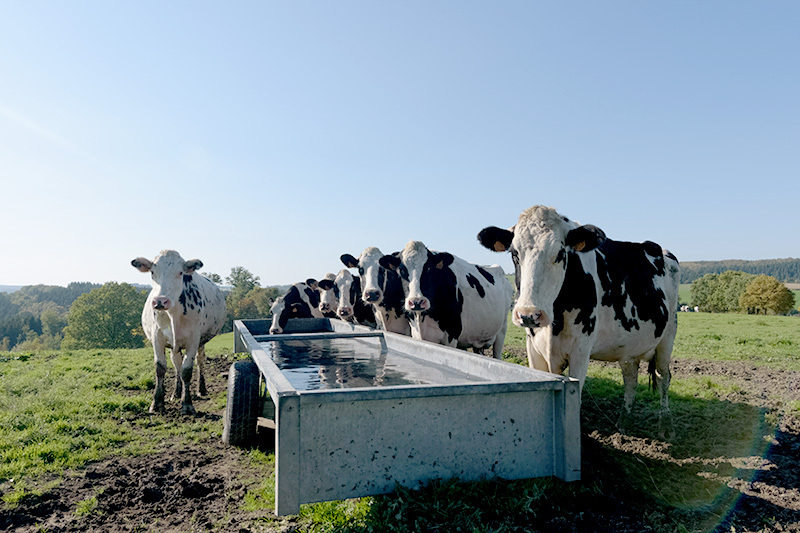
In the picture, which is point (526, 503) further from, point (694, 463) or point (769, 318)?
point (769, 318)

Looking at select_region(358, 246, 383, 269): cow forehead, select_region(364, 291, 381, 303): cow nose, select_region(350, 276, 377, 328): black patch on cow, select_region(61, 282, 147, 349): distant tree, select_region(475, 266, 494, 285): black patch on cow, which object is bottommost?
select_region(61, 282, 147, 349): distant tree

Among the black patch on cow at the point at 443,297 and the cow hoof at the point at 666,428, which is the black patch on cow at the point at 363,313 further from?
the cow hoof at the point at 666,428

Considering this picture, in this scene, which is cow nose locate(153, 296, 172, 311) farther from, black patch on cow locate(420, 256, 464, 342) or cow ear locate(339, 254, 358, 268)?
black patch on cow locate(420, 256, 464, 342)

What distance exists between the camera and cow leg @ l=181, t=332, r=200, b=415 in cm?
841

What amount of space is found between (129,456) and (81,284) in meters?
180

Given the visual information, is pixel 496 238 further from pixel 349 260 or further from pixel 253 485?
pixel 349 260

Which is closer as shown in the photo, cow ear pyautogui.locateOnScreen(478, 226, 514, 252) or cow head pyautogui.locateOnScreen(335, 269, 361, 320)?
cow ear pyautogui.locateOnScreen(478, 226, 514, 252)

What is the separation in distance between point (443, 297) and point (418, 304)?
84 cm

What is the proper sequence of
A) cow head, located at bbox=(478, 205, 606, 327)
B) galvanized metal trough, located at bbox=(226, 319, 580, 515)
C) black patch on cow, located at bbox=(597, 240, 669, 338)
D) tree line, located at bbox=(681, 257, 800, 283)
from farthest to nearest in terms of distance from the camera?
tree line, located at bbox=(681, 257, 800, 283), black patch on cow, located at bbox=(597, 240, 669, 338), cow head, located at bbox=(478, 205, 606, 327), galvanized metal trough, located at bbox=(226, 319, 580, 515)

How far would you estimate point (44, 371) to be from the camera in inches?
530

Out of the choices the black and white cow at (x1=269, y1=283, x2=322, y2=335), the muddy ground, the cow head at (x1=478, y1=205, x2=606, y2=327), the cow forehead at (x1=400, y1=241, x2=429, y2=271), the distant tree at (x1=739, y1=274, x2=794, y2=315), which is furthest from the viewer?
the distant tree at (x1=739, y1=274, x2=794, y2=315)

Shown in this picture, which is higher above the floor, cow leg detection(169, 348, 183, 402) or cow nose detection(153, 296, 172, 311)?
cow nose detection(153, 296, 172, 311)

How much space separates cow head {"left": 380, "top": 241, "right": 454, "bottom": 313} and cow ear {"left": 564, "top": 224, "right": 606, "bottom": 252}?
2.96m

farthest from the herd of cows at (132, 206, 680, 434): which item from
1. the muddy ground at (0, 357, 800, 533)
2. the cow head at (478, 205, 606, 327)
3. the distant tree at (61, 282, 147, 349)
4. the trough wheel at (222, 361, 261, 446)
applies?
the distant tree at (61, 282, 147, 349)
